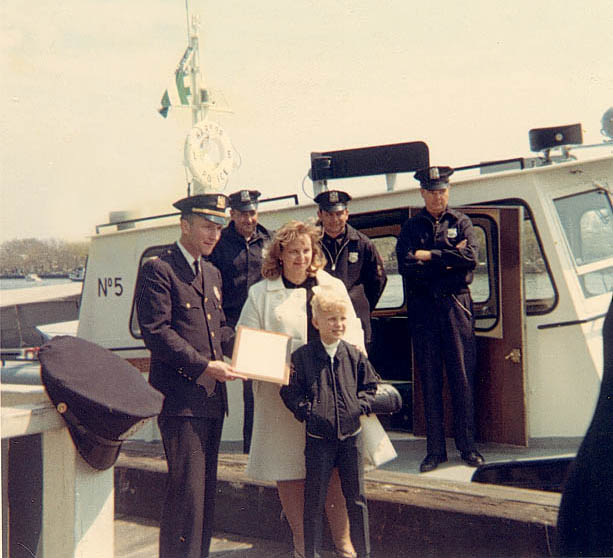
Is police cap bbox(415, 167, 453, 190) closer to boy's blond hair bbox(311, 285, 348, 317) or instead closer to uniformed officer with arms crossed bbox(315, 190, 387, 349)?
uniformed officer with arms crossed bbox(315, 190, 387, 349)

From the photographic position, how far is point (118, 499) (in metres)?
5.22

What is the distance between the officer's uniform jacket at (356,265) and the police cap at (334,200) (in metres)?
0.17

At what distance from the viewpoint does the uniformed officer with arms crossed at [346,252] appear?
559 centimetres

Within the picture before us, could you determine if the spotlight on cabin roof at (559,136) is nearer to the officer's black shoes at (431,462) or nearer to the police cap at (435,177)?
the police cap at (435,177)

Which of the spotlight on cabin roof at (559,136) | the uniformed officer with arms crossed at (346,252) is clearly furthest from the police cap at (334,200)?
the spotlight on cabin roof at (559,136)

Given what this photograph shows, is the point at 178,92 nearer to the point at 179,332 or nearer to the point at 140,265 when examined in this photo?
the point at 140,265

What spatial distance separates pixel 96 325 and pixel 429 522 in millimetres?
5201

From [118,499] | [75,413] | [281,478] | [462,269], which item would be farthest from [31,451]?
[462,269]

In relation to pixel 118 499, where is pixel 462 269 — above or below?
above

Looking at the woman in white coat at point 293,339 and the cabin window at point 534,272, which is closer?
the woman in white coat at point 293,339

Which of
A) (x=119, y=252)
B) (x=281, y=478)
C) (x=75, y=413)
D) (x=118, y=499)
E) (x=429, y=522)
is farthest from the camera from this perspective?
(x=119, y=252)

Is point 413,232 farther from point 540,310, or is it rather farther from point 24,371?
point 24,371

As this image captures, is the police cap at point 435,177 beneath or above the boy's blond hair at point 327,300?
above

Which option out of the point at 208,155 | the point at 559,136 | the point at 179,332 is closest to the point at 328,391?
the point at 179,332
